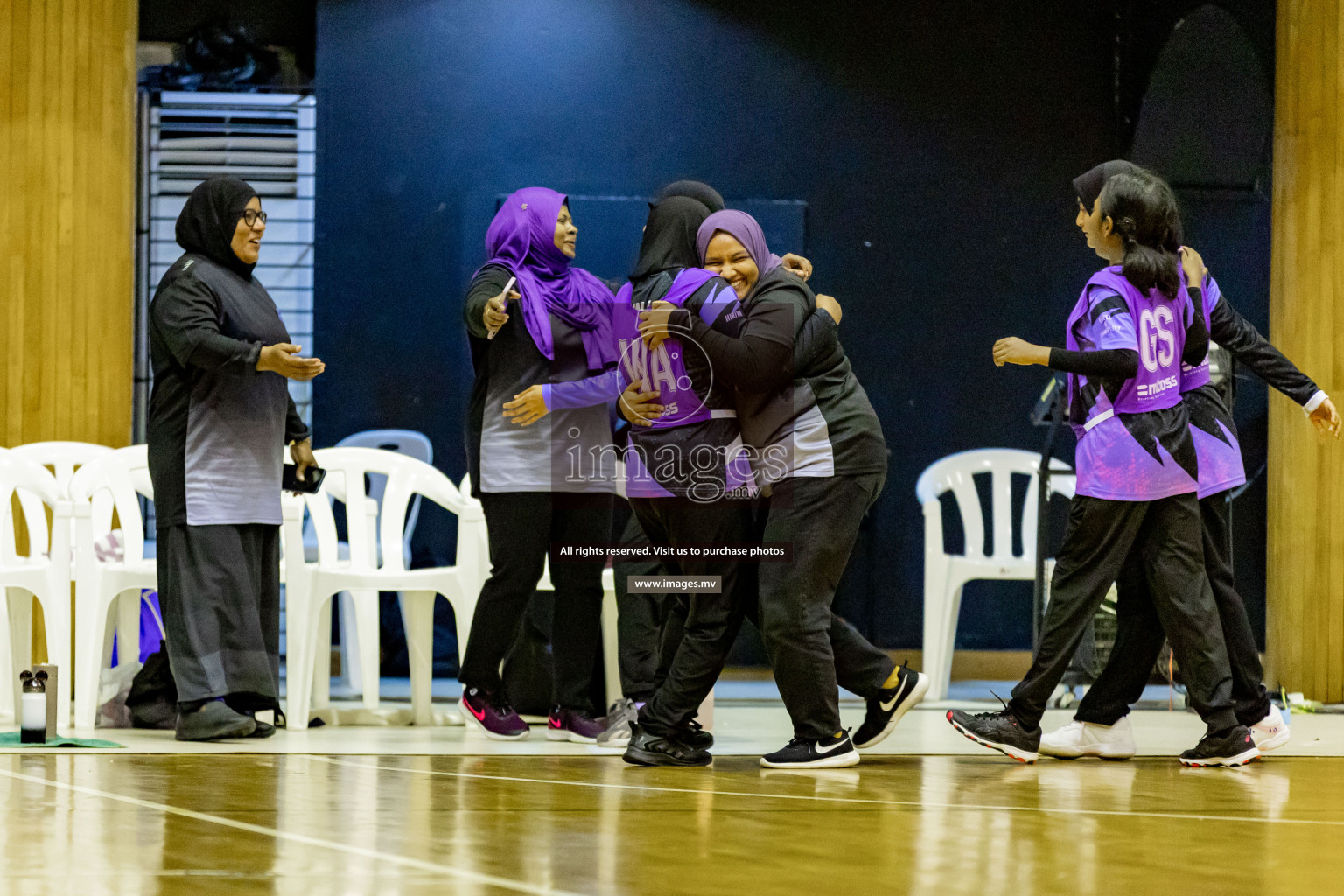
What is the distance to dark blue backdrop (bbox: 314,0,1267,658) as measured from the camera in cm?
620

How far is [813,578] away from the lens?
12.5 feet

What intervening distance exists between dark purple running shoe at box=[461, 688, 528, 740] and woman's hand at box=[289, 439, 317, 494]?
0.79 meters

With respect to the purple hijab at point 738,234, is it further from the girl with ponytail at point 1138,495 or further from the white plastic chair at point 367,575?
the white plastic chair at point 367,575

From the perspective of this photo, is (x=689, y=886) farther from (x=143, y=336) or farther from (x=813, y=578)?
(x=143, y=336)

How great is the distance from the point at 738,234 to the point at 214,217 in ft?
4.99

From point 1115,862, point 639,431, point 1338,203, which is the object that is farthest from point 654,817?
point 1338,203

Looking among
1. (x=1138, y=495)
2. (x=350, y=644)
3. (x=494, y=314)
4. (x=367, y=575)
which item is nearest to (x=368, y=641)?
(x=367, y=575)

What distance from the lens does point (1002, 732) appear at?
401 centimetres

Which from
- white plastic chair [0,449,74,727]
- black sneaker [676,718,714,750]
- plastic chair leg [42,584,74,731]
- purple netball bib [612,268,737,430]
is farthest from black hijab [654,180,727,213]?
plastic chair leg [42,584,74,731]

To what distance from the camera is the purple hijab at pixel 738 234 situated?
3971mm

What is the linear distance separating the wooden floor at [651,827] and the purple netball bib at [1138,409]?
690mm

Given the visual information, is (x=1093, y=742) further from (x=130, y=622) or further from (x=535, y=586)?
(x=130, y=622)

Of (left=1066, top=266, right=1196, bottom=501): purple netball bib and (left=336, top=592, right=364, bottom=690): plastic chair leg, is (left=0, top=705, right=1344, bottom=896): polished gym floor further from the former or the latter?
(left=336, top=592, right=364, bottom=690): plastic chair leg

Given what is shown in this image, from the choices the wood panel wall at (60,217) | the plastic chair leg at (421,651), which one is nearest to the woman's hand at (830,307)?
the plastic chair leg at (421,651)
